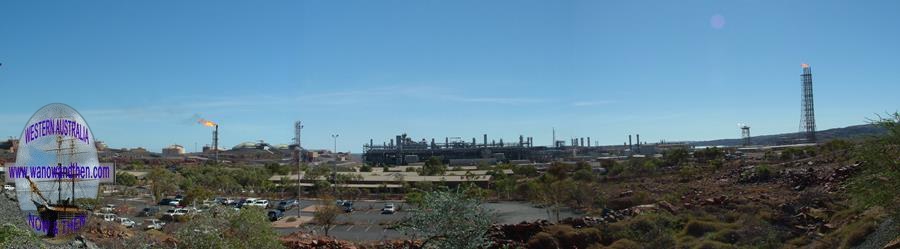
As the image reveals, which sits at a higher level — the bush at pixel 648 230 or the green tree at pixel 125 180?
the green tree at pixel 125 180

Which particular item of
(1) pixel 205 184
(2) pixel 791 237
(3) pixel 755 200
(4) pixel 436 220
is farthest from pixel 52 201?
(1) pixel 205 184

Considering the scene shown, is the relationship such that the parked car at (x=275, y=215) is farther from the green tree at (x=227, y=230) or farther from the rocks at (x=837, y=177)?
the rocks at (x=837, y=177)

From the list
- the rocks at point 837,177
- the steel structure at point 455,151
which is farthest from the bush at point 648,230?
the steel structure at point 455,151

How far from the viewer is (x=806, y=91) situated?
111 meters


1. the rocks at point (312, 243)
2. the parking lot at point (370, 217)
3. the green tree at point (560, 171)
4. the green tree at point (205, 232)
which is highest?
the green tree at point (205, 232)

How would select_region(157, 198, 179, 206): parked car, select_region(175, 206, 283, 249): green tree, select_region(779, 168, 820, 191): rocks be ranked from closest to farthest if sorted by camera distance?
select_region(175, 206, 283, 249): green tree → select_region(779, 168, 820, 191): rocks → select_region(157, 198, 179, 206): parked car

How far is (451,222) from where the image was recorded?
58.2ft

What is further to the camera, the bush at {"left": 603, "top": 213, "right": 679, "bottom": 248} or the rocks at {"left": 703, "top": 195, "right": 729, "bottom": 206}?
the rocks at {"left": 703, "top": 195, "right": 729, "bottom": 206}

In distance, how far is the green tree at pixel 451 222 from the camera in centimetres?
1747

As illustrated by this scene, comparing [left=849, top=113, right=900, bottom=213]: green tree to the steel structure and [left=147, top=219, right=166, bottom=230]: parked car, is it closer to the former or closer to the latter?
[left=147, top=219, right=166, bottom=230]: parked car

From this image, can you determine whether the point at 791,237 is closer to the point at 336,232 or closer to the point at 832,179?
the point at 832,179

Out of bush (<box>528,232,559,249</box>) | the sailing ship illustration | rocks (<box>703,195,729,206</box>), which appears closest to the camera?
the sailing ship illustration

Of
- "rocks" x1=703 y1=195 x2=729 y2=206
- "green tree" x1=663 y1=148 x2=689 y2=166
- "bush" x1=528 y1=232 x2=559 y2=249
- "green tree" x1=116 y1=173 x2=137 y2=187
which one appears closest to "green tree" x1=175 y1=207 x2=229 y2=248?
"bush" x1=528 y1=232 x2=559 y2=249

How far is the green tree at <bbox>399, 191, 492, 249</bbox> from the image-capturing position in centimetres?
1747
